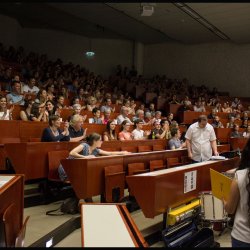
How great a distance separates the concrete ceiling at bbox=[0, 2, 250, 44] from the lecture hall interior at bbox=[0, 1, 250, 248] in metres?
0.03

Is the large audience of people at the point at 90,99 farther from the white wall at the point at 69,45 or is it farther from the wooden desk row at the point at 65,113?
the white wall at the point at 69,45

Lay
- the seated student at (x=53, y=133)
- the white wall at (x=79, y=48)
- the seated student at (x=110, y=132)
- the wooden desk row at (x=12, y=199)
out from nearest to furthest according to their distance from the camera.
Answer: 1. the wooden desk row at (x=12, y=199)
2. the seated student at (x=53, y=133)
3. the seated student at (x=110, y=132)
4. the white wall at (x=79, y=48)

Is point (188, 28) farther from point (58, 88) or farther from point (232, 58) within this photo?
point (58, 88)

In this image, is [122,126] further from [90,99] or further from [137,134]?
[90,99]

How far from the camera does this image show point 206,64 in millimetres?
11188

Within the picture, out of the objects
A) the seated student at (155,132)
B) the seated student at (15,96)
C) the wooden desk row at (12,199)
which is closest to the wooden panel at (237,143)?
the seated student at (155,132)

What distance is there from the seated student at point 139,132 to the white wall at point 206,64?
20.1 ft

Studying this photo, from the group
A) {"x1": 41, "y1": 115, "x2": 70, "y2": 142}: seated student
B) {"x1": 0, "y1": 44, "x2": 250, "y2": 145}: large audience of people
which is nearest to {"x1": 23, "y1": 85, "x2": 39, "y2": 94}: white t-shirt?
{"x1": 0, "y1": 44, "x2": 250, "y2": 145}: large audience of people

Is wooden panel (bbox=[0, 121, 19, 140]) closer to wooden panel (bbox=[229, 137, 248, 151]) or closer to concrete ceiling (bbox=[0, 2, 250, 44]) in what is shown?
wooden panel (bbox=[229, 137, 248, 151])

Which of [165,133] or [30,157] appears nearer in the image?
[30,157]

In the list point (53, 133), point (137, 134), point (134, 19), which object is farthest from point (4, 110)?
point (134, 19)

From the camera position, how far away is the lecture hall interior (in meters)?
2.27

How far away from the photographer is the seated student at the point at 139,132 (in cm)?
517

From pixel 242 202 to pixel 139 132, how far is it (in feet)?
13.2
